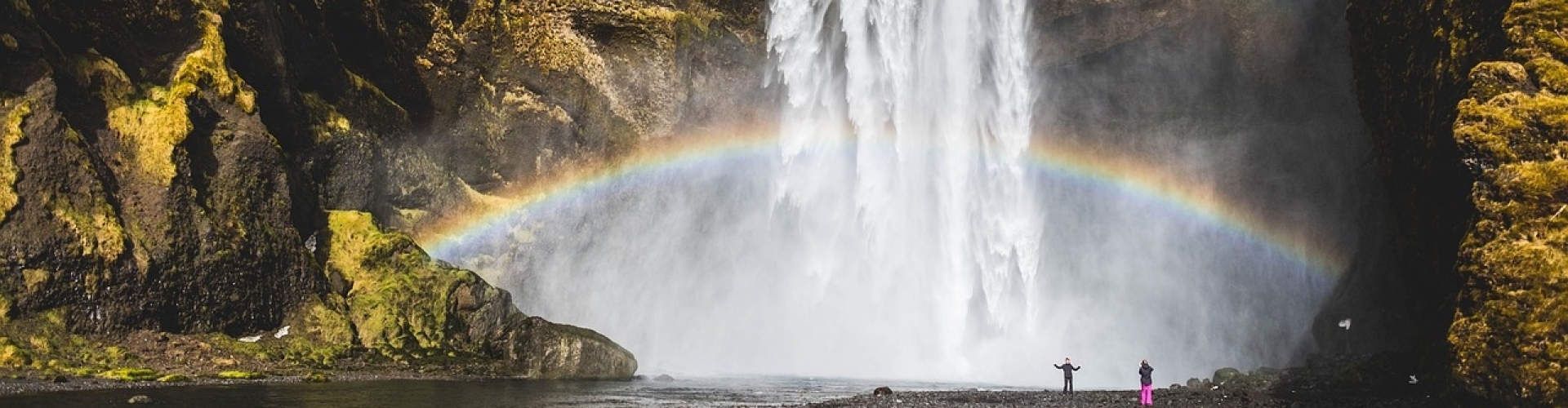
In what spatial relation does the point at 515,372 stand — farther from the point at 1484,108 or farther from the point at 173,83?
the point at 1484,108

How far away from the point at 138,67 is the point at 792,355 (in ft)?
78.2

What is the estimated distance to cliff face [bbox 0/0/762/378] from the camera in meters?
30.0

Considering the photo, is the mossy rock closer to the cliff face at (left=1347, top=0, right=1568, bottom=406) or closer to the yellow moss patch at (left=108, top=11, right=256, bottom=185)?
the cliff face at (left=1347, top=0, right=1568, bottom=406)

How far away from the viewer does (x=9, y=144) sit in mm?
29719

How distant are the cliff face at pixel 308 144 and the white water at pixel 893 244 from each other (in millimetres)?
3213

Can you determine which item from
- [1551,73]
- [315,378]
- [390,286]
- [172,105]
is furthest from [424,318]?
[1551,73]

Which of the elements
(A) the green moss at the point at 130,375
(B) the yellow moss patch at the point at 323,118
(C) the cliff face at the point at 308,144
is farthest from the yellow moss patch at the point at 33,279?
(B) the yellow moss patch at the point at 323,118

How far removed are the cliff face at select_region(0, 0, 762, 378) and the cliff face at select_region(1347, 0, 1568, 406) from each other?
21.3 m

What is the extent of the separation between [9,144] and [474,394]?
15.7 m

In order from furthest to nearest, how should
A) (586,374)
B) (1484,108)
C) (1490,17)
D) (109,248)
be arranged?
(586,374), (109,248), (1490,17), (1484,108)

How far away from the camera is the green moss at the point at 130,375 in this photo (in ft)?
85.7

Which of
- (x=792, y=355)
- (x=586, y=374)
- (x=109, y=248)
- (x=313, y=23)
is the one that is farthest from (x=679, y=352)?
(x=109, y=248)

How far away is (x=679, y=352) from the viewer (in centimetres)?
4550

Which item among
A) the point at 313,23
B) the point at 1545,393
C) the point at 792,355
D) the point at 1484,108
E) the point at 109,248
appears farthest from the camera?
the point at 792,355
